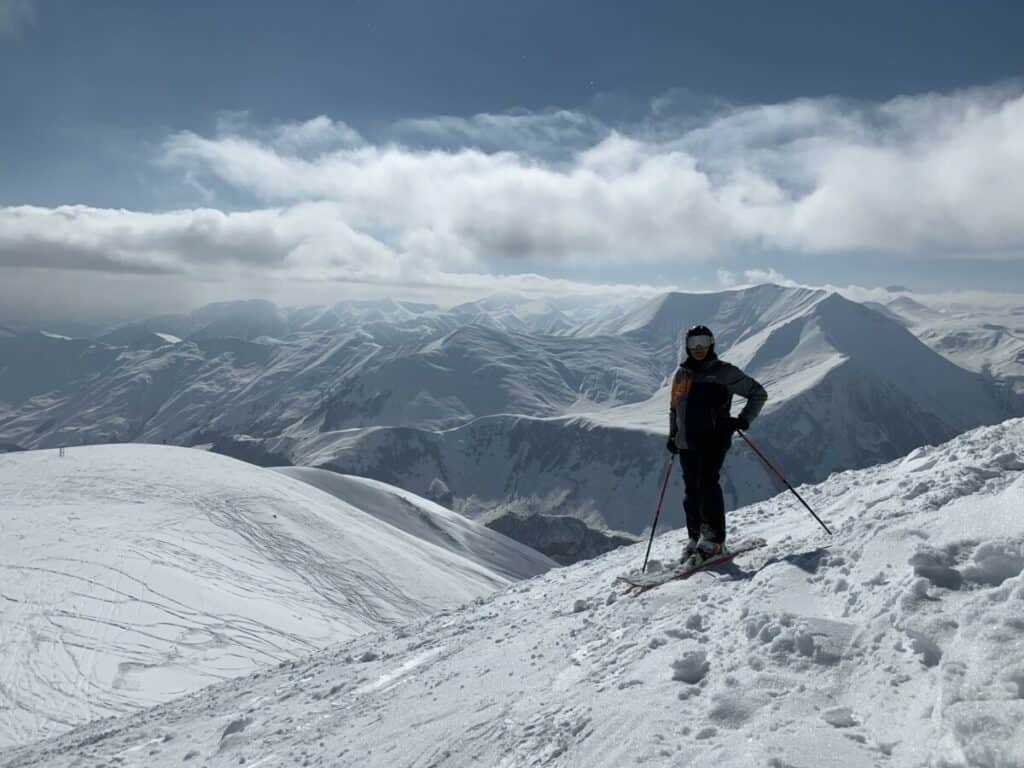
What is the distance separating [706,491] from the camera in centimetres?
1012

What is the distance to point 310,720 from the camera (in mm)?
9000

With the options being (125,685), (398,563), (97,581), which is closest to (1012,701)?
(125,685)

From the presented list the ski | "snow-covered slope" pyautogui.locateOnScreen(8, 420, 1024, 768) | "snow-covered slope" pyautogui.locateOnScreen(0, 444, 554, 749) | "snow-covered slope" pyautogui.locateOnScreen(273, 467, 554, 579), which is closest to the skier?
the ski

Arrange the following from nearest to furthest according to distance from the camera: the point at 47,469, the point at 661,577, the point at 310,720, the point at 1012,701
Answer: the point at 1012,701 → the point at 310,720 → the point at 661,577 → the point at 47,469

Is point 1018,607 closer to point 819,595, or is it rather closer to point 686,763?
point 819,595

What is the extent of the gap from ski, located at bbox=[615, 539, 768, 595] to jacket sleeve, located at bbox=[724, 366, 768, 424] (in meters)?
2.05

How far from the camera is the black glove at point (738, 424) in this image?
959 centimetres

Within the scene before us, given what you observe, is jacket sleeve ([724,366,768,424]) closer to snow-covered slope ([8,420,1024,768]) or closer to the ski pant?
the ski pant

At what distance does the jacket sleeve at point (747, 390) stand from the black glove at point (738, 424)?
1.9 inches

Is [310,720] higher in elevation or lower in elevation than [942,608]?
lower

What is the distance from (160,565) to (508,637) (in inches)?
1083

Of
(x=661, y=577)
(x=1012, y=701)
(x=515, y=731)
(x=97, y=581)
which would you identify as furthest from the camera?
(x=97, y=581)

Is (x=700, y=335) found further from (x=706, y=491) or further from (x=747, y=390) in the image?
(x=706, y=491)

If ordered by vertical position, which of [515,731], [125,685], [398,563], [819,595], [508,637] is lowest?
[398,563]
